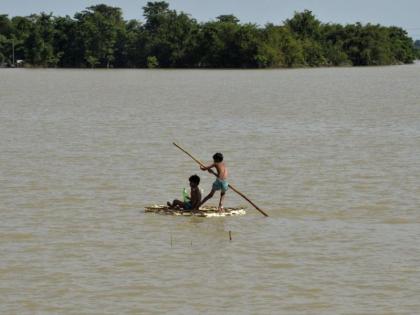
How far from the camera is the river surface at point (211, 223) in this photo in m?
11.4

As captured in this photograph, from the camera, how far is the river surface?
1138 cm

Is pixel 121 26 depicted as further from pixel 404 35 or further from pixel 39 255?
pixel 39 255

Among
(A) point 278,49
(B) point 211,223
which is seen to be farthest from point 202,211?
(A) point 278,49

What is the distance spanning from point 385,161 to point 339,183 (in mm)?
3944

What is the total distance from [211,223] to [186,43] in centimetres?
9879

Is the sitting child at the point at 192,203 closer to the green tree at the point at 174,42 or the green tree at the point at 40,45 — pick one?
the green tree at the point at 174,42

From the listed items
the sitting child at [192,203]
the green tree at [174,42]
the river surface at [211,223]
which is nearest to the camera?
the river surface at [211,223]

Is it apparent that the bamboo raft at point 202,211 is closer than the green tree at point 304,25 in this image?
Yes

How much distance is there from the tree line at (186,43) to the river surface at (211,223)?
76287mm

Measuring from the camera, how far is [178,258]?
43.2 ft

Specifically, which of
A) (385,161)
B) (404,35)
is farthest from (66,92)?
(404,35)

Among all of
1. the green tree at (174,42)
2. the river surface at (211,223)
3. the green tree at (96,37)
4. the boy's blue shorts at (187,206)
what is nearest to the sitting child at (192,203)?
the boy's blue shorts at (187,206)

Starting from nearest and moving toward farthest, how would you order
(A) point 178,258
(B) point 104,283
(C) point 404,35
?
(B) point 104,283 < (A) point 178,258 < (C) point 404,35

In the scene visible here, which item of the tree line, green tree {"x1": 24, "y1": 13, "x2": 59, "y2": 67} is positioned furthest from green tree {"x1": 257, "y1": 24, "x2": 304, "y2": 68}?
→ green tree {"x1": 24, "y1": 13, "x2": 59, "y2": 67}
